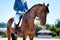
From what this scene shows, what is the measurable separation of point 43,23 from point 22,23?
464 mm

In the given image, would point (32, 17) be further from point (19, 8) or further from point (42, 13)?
point (19, 8)

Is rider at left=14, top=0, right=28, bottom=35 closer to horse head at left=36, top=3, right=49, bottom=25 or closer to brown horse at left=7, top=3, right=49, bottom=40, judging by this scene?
brown horse at left=7, top=3, right=49, bottom=40

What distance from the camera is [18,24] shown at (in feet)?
13.8

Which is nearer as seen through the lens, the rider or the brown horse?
the brown horse

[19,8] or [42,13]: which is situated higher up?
[19,8]

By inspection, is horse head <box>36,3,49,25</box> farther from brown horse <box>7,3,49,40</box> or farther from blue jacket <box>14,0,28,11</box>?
blue jacket <box>14,0,28,11</box>

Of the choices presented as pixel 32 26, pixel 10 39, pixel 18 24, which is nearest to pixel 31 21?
pixel 32 26

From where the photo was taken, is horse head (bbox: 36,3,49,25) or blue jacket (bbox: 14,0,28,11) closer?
horse head (bbox: 36,3,49,25)

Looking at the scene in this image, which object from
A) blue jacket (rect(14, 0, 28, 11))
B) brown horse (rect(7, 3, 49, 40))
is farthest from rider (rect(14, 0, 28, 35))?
brown horse (rect(7, 3, 49, 40))

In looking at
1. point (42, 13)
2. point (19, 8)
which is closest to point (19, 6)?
point (19, 8)

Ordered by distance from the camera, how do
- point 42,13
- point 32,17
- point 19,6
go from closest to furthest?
1. point 42,13
2. point 32,17
3. point 19,6

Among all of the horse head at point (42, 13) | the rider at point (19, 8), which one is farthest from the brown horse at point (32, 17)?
the rider at point (19, 8)

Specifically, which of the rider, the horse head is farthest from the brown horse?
the rider

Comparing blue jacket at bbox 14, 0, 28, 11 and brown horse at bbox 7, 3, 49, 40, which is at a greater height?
blue jacket at bbox 14, 0, 28, 11
